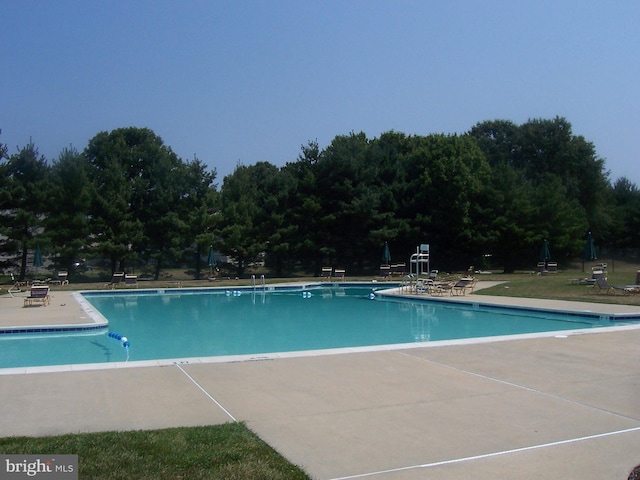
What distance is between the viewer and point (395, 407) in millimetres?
5488

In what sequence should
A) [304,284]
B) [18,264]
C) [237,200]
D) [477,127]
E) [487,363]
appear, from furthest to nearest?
[477,127] → [237,200] → [18,264] → [304,284] → [487,363]

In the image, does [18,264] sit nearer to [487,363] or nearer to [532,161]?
[487,363]

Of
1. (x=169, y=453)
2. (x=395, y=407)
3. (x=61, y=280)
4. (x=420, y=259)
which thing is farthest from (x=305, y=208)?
(x=169, y=453)

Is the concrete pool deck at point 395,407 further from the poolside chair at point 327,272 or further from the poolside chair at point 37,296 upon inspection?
the poolside chair at point 327,272

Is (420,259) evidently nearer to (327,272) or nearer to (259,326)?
(327,272)

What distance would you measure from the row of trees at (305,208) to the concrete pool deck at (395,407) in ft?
73.8

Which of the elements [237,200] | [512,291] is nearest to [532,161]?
[237,200]

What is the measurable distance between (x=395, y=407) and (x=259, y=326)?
31.2 ft

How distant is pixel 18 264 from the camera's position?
94.6 ft

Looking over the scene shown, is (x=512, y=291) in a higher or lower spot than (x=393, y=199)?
lower

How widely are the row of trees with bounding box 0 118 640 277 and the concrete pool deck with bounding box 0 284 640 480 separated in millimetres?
22495

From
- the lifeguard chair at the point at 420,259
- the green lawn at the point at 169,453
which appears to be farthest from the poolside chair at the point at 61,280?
the green lawn at the point at 169,453

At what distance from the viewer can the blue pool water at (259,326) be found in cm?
1109

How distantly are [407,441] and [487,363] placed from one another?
349 centimetres
